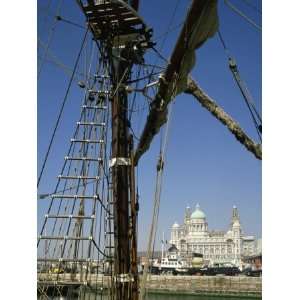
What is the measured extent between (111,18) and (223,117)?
7.09 ft

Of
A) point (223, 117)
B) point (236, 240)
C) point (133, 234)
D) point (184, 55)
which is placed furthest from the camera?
point (236, 240)

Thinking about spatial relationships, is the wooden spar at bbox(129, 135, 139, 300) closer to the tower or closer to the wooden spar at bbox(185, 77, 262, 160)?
the wooden spar at bbox(185, 77, 262, 160)

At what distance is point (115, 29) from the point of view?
238 inches

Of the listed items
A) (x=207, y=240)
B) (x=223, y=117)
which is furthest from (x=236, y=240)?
(x=223, y=117)

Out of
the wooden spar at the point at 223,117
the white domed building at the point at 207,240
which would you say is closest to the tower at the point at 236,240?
the white domed building at the point at 207,240

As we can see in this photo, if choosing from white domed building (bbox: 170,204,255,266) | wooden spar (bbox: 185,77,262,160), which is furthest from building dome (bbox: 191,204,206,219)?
wooden spar (bbox: 185,77,262,160)

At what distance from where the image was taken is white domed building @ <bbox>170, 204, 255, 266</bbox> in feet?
200

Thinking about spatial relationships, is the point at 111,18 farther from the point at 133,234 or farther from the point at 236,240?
the point at 236,240

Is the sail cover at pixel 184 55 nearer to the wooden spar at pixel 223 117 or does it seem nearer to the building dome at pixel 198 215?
the wooden spar at pixel 223 117

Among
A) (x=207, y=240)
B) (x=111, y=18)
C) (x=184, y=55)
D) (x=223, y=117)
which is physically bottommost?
(x=207, y=240)

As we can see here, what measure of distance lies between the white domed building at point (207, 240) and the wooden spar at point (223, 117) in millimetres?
51022

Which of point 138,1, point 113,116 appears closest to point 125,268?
point 113,116

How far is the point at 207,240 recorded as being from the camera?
65.6 metres

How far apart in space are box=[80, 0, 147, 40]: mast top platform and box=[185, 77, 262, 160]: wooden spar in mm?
1551
